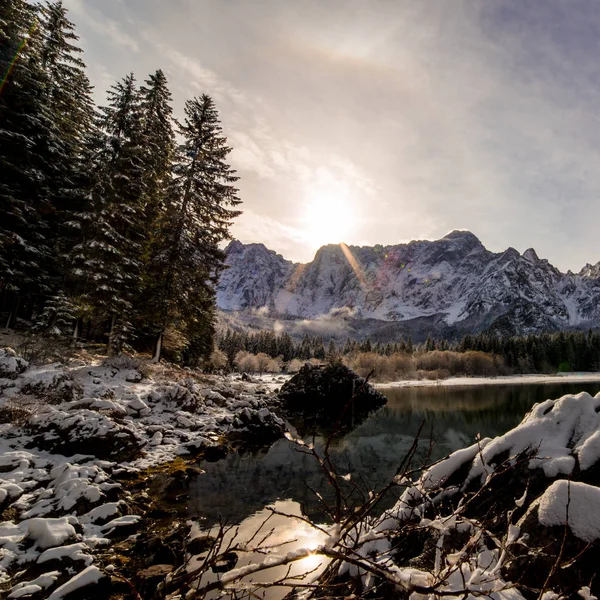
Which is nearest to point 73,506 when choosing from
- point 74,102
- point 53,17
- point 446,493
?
point 446,493

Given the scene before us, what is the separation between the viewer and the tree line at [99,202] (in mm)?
17672

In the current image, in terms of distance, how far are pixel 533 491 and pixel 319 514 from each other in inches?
240

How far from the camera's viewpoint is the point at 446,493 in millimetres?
5930

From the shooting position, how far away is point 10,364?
12.2 meters

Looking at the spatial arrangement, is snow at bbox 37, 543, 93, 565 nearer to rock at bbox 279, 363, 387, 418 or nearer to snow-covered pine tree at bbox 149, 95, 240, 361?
snow-covered pine tree at bbox 149, 95, 240, 361

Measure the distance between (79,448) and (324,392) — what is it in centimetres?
3200

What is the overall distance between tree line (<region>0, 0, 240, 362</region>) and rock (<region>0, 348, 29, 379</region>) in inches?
165

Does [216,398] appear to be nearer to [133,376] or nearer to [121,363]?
[133,376]

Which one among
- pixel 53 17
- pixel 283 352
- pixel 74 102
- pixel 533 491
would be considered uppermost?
pixel 53 17

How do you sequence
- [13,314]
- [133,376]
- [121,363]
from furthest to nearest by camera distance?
[13,314]
[121,363]
[133,376]

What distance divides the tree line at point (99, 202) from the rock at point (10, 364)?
419cm

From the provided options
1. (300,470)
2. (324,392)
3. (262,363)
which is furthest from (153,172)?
(262,363)

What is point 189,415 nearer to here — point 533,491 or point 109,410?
point 109,410

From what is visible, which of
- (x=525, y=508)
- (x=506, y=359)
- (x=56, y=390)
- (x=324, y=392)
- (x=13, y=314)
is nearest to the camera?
(x=525, y=508)
